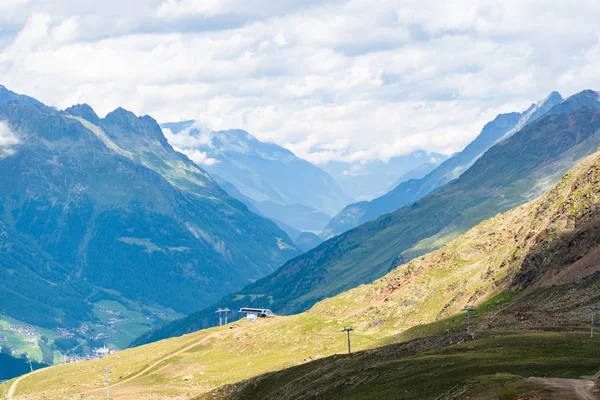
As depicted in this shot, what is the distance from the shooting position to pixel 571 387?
83.1m

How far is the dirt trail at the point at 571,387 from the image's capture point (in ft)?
258

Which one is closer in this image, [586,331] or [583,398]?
[583,398]

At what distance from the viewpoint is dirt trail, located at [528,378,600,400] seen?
78562mm

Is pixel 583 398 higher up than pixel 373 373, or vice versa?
pixel 373 373

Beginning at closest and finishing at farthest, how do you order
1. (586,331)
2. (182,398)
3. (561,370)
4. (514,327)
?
1. (561,370)
2. (586,331)
3. (514,327)
4. (182,398)

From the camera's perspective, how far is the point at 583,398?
7744 cm

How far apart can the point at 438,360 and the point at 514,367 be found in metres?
19.0

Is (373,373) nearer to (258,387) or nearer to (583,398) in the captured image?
(258,387)

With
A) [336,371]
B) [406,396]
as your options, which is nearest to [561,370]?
[406,396]

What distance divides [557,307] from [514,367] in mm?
72662

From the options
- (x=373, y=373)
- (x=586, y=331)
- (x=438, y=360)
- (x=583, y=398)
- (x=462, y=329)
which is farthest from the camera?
(x=462, y=329)

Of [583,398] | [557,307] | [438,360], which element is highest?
[557,307]

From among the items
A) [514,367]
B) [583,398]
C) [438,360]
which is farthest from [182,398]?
[583,398]

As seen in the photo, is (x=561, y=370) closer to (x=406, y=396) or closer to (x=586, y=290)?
(x=406, y=396)
